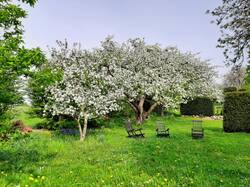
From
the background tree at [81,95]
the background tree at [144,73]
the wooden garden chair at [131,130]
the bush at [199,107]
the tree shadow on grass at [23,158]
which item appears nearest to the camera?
the tree shadow on grass at [23,158]

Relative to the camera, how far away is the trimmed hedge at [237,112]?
841 inches

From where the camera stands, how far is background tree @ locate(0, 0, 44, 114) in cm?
780

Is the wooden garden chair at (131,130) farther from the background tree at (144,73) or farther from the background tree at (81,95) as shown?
the background tree at (144,73)

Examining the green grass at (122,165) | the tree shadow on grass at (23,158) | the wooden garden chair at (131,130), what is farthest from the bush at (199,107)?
the tree shadow on grass at (23,158)

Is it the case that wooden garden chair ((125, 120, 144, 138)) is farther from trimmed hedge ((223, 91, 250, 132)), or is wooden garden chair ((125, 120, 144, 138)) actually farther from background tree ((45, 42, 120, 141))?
trimmed hedge ((223, 91, 250, 132))

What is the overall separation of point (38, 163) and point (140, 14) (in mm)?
11092

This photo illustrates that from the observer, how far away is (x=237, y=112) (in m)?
21.5

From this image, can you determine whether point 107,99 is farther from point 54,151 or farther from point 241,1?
point 241,1

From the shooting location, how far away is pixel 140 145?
14.1 metres

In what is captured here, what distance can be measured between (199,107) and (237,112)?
19.5 meters

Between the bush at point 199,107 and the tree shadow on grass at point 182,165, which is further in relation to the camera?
the bush at point 199,107

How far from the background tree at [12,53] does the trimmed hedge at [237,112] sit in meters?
16.3

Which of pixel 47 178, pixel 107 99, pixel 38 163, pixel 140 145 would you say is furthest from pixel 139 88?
pixel 47 178

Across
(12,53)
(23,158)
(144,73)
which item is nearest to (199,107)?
(144,73)
